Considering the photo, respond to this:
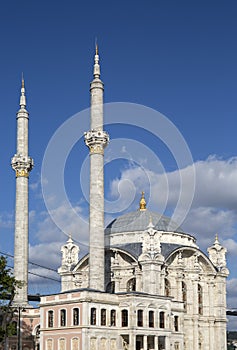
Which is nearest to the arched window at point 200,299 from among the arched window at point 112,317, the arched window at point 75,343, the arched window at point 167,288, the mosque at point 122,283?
the mosque at point 122,283

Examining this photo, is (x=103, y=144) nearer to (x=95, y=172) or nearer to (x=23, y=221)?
(x=95, y=172)

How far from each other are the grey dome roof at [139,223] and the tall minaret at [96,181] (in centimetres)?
1202

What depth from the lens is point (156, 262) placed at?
71188 millimetres

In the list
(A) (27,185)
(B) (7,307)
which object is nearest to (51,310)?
(B) (7,307)

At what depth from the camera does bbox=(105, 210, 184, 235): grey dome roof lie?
261 ft

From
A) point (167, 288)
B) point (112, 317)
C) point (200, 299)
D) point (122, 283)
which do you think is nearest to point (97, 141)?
point (122, 283)

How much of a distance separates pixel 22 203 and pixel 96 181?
11574 millimetres

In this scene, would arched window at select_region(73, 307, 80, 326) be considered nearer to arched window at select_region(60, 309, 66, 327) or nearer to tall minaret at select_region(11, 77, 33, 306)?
arched window at select_region(60, 309, 66, 327)

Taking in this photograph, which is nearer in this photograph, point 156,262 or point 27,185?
point 156,262

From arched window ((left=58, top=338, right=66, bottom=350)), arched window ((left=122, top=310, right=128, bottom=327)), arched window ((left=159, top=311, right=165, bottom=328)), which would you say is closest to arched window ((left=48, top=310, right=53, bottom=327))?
arched window ((left=58, top=338, right=66, bottom=350))

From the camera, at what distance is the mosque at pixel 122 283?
206ft

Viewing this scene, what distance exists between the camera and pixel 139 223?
80.2 meters

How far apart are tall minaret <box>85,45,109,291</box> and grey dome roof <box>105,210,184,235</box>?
1202cm

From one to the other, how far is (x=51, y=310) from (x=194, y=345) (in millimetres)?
21906
